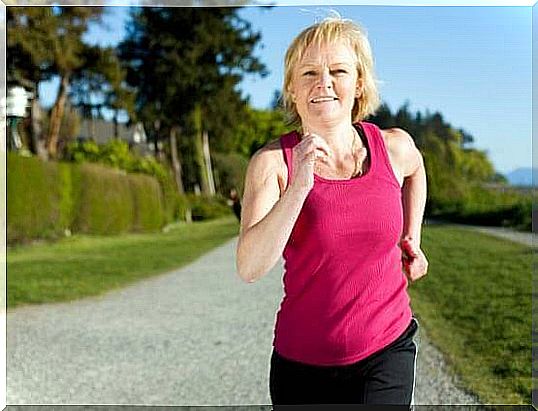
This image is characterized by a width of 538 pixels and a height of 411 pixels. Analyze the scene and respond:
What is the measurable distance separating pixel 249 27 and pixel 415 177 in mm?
4267

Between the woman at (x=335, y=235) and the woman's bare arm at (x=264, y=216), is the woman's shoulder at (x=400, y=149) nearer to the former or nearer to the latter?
the woman at (x=335, y=235)

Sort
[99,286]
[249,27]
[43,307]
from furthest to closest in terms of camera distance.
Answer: [99,286] → [43,307] → [249,27]

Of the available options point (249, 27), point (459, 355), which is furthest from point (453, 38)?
point (459, 355)

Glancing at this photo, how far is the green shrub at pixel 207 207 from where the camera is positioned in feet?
19.5

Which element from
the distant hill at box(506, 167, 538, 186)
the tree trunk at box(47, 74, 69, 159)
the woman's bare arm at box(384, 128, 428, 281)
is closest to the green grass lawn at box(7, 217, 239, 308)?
the tree trunk at box(47, 74, 69, 159)

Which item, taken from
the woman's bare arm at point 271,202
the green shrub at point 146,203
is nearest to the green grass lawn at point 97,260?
the green shrub at point 146,203

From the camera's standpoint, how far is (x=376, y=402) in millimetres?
1318

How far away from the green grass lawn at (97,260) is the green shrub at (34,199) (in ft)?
0.40

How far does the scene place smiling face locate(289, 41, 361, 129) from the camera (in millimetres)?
1315

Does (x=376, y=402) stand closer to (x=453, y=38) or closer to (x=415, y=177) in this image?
(x=415, y=177)

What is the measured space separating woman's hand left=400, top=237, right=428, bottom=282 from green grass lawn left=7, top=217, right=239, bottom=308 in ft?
15.0

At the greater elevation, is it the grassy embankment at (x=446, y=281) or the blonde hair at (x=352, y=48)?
the blonde hair at (x=352, y=48)

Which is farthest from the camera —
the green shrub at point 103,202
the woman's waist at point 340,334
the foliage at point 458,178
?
the green shrub at point 103,202

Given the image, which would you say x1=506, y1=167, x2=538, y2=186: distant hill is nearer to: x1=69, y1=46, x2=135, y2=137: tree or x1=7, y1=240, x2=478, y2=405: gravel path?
x1=7, y1=240, x2=478, y2=405: gravel path
